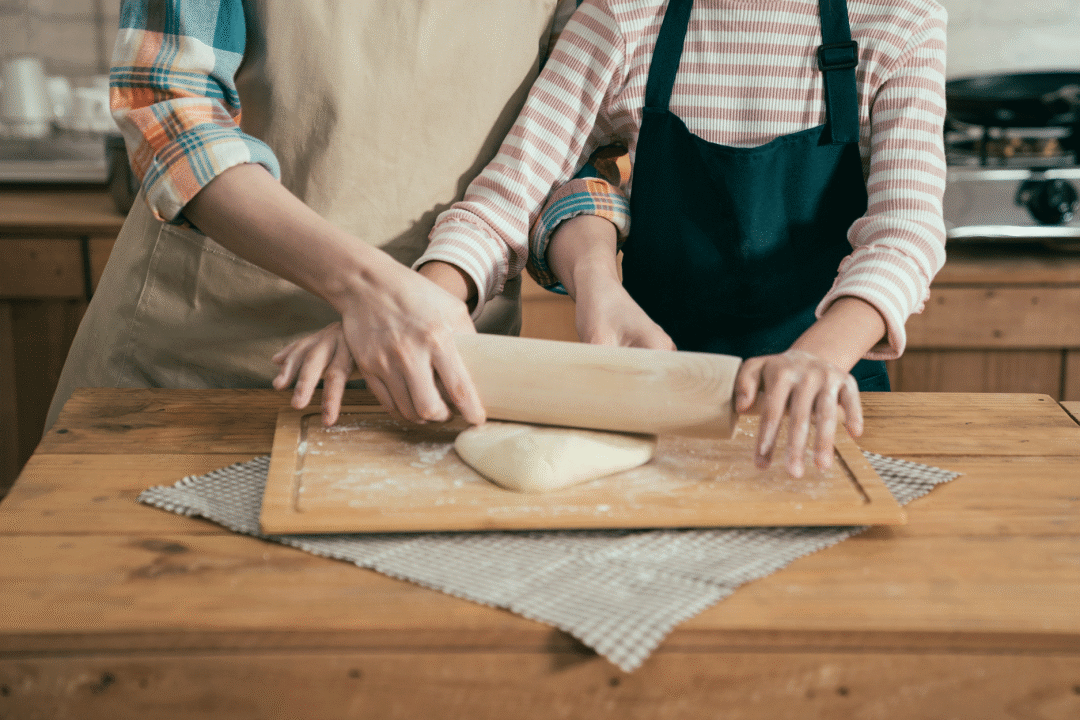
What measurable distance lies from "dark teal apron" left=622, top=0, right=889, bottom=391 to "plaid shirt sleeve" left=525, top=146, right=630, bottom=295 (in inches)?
1.5

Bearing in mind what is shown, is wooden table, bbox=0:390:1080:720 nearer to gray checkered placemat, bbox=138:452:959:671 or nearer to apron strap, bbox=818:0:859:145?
gray checkered placemat, bbox=138:452:959:671

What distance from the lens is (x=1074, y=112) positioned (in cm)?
180

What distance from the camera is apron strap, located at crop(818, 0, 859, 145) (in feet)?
3.37

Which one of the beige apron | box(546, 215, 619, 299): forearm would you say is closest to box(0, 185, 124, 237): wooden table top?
the beige apron

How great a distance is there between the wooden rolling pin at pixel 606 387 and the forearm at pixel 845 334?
12 centimetres

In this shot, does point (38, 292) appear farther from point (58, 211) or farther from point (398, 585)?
point (398, 585)

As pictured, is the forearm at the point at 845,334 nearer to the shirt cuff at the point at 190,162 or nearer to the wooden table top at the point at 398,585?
the wooden table top at the point at 398,585

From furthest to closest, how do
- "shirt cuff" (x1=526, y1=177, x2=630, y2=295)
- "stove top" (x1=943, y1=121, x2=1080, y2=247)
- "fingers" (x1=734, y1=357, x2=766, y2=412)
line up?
1. "stove top" (x1=943, y1=121, x2=1080, y2=247)
2. "shirt cuff" (x1=526, y1=177, x2=630, y2=295)
3. "fingers" (x1=734, y1=357, x2=766, y2=412)

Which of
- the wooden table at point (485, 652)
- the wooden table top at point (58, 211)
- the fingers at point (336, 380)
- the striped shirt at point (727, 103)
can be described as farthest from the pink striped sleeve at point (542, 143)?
the wooden table top at point (58, 211)

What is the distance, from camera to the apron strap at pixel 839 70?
40.5 inches

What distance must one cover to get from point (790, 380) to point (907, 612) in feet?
0.76

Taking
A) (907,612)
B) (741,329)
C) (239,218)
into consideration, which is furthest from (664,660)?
(741,329)

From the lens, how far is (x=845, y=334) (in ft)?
2.84

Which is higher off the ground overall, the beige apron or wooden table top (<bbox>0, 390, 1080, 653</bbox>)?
the beige apron
